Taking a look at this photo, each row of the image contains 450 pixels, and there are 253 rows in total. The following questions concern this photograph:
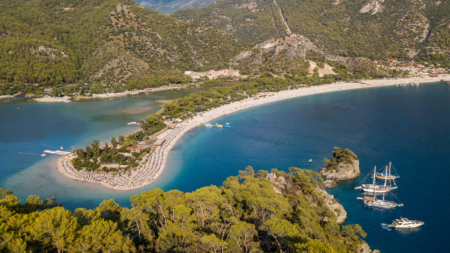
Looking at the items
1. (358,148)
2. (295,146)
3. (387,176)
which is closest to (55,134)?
(295,146)

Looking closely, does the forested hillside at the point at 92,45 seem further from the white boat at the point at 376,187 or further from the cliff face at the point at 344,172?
the white boat at the point at 376,187

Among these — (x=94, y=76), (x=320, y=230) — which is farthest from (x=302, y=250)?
(x=94, y=76)

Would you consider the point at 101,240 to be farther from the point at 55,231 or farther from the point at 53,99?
the point at 53,99

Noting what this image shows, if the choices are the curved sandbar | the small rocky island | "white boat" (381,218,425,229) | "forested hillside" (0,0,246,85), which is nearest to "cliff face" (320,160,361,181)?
the small rocky island

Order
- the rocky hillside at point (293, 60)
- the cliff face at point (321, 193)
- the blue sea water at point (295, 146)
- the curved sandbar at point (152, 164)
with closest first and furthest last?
1. the cliff face at point (321, 193)
2. the blue sea water at point (295, 146)
3. the curved sandbar at point (152, 164)
4. the rocky hillside at point (293, 60)

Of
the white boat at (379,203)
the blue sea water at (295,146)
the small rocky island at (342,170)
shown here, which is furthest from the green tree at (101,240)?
the small rocky island at (342,170)

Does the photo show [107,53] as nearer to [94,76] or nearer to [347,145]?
[94,76]

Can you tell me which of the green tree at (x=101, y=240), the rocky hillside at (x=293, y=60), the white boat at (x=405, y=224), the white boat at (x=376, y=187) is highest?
the rocky hillside at (x=293, y=60)

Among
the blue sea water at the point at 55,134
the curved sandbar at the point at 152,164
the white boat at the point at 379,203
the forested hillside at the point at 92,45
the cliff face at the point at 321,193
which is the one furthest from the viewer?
the forested hillside at the point at 92,45
